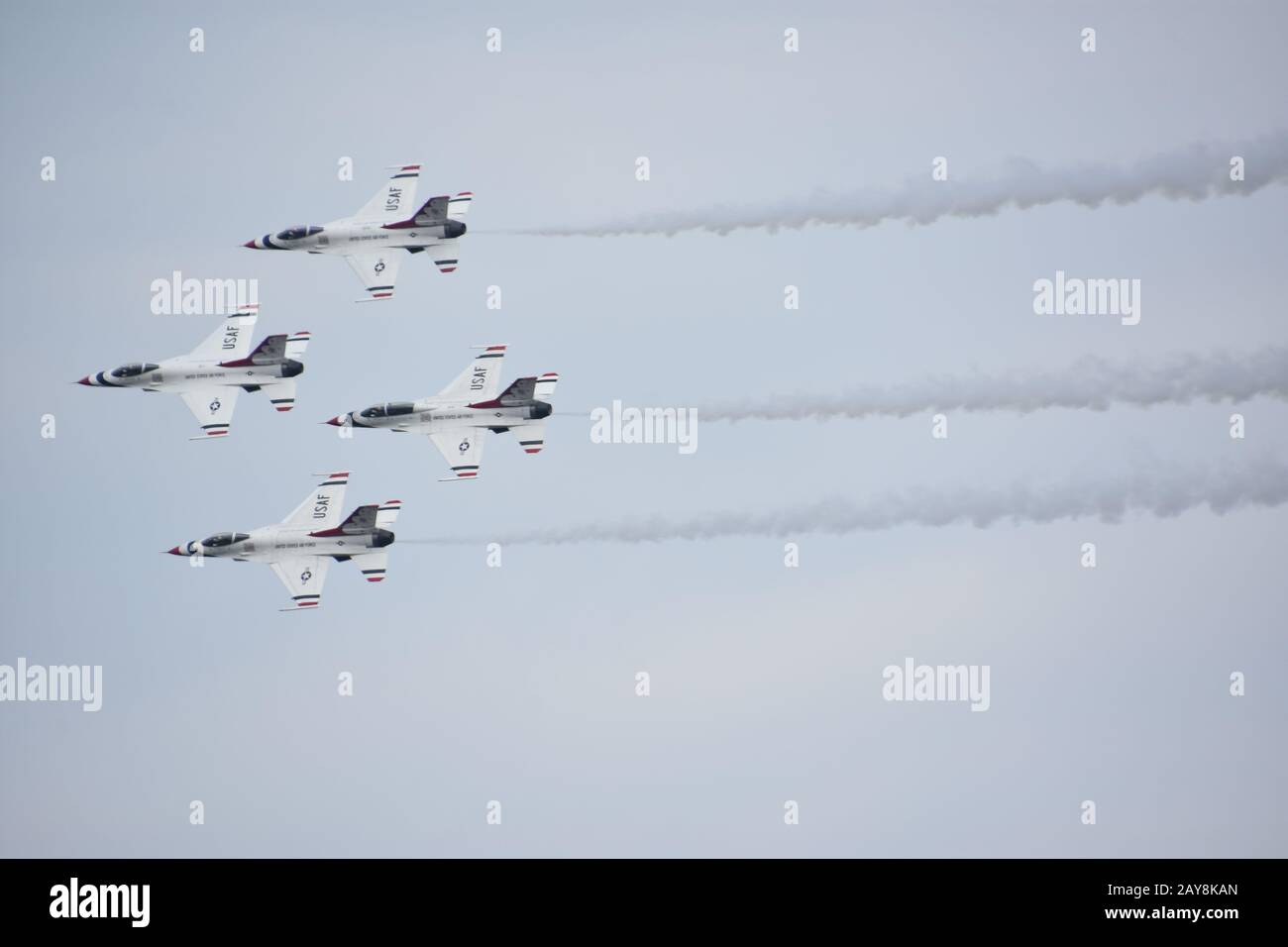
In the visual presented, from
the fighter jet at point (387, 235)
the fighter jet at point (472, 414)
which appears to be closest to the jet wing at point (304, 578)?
the fighter jet at point (472, 414)

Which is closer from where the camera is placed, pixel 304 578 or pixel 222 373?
pixel 304 578

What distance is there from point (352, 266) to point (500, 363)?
204 inches

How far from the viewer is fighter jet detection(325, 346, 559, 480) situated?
78375 millimetres

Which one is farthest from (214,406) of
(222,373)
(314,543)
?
(314,543)

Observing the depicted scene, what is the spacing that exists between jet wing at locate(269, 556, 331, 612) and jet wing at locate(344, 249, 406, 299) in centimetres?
827

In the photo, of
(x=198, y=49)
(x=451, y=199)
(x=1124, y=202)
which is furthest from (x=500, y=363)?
(x=1124, y=202)

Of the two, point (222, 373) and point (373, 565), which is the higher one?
point (222, 373)

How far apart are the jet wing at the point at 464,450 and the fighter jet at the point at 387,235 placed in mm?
4679

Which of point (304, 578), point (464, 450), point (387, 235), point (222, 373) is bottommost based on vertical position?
point (304, 578)

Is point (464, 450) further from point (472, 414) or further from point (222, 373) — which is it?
point (222, 373)

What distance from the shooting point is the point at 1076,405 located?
77.3 m

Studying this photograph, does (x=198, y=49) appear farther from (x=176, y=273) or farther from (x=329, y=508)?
(x=329, y=508)

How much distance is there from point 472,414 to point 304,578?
6.59 meters

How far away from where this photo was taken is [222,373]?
80.0 meters
